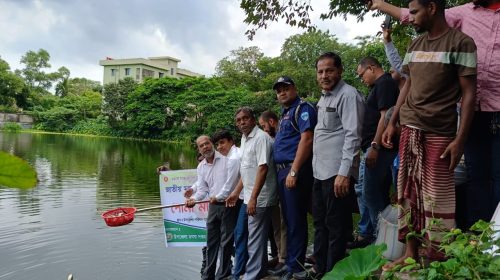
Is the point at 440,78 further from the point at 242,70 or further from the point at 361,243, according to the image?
the point at 242,70

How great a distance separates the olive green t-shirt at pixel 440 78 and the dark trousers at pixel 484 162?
0.50 feet

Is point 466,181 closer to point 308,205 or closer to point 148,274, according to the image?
point 308,205

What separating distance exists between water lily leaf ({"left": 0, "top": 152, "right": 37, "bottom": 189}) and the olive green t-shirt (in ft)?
6.16

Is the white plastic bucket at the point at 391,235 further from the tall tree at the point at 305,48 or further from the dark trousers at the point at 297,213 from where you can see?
the tall tree at the point at 305,48

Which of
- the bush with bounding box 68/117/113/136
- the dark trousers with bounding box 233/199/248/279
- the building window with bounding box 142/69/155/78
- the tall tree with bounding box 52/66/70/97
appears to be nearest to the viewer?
the dark trousers with bounding box 233/199/248/279

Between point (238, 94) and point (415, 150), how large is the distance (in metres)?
28.0

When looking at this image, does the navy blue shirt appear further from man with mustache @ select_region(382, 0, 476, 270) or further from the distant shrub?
the distant shrub

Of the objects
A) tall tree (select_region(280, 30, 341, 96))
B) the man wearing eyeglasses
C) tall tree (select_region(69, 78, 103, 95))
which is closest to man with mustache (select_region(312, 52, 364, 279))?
the man wearing eyeglasses

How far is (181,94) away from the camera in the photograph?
109 ft

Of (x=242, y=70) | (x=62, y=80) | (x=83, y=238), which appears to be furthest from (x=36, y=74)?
(x=83, y=238)

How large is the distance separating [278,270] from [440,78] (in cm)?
219

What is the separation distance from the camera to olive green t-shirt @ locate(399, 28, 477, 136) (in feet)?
Result: 6.23

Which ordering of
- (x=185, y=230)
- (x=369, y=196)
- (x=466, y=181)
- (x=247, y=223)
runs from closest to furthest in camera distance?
1. (x=466, y=181)
2. (x=369, y=196)
3. (x=247, y=223)
4. (x=185, y=230)

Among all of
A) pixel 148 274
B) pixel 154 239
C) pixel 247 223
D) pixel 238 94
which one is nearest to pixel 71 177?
pixel 154 239
